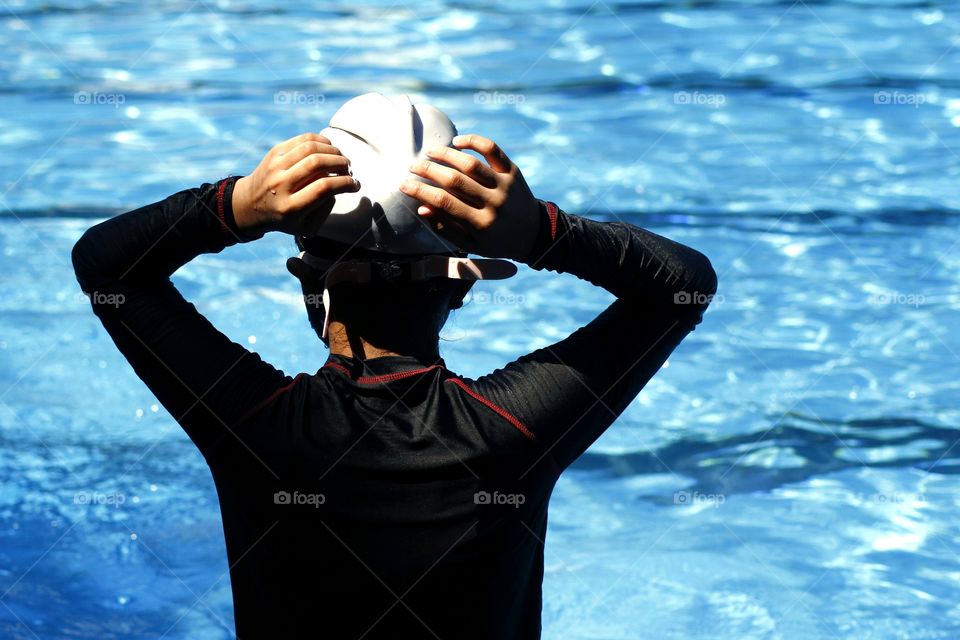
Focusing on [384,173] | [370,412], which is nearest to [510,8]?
[384,173]

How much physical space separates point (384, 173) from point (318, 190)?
7.9 inches

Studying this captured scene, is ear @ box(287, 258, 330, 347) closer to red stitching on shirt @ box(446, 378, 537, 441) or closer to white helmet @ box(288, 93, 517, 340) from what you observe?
white helmet @ box(288, 93, 517, 340)

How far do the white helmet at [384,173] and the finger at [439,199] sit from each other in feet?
0.43

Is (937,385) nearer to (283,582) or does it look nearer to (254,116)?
(283,582)

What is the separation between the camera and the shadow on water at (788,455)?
13.0ft

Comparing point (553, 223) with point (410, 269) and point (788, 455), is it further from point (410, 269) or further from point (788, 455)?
point (788, 455)

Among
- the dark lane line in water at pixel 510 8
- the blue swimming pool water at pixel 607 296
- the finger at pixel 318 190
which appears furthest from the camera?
the dark lane line in water at pixel 510 8

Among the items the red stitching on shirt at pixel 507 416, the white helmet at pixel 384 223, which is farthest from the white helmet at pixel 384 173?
the red stitching on shirt at pixel 507 416

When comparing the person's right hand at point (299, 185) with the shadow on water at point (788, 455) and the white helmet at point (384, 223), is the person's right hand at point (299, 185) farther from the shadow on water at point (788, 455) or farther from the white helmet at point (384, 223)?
the shadow on water at point (788, 455)

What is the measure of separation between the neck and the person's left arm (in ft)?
0.30

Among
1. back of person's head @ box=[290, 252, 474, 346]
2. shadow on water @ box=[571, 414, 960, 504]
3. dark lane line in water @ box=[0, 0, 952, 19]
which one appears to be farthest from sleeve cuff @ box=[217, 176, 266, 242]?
dark lane line in water @ box=[0, 0, 952, 19]

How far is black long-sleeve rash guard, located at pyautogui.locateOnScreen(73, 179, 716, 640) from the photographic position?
4.97 feet

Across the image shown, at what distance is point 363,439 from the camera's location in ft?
4.93

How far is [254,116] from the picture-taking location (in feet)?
23.2
